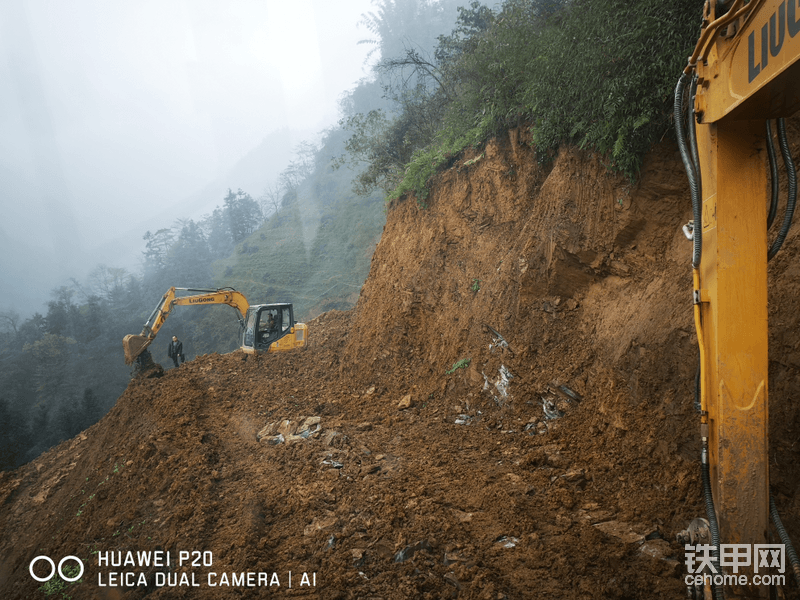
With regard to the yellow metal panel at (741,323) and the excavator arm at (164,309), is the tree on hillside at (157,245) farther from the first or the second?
the yellow metal panel at (741,323)

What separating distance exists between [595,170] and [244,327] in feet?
36.7

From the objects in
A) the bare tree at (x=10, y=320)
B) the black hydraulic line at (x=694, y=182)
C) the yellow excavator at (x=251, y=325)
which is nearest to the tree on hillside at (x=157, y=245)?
the bare tree at (x=10, y=320)

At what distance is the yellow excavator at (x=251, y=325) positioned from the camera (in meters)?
12.3

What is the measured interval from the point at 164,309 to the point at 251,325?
2.72m

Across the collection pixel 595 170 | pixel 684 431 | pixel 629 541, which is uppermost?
pixel 595 170

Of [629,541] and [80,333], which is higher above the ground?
[629,541]

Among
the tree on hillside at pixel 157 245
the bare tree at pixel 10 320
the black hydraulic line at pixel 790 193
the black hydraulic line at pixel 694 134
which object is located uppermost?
the tree on hillside at pixel 157 245

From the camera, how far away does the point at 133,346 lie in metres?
11.9

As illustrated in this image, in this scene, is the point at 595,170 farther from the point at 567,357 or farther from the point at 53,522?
the point at 53,522

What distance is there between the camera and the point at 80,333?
4078cm

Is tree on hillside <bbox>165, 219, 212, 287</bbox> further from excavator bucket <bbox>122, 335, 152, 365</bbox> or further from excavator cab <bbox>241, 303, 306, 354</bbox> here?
excavator cab <bbox>241, 303, 306, 354</bbox>

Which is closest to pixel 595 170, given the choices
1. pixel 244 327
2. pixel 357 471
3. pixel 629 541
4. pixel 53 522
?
pixel 629 541

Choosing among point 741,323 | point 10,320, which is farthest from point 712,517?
point 10,320

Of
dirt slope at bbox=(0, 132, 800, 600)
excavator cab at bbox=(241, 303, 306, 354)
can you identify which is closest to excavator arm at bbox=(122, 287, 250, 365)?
excavator cab at bbox=(241, 303, 306, 354)
